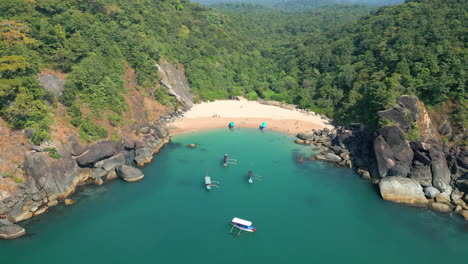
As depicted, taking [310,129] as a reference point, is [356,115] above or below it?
above

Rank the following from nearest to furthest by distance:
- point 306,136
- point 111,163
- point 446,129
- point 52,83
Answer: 1. point 111,163
2. point 52,83
3. point 446,129
4. point 306,136

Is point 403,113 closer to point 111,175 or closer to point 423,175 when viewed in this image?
point 423,175

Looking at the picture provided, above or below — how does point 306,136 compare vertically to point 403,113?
below

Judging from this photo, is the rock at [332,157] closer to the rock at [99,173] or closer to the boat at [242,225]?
the boat at [242,225]

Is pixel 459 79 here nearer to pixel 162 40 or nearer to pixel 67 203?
pixel 67 203

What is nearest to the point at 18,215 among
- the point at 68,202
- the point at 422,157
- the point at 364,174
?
the point at 68,202

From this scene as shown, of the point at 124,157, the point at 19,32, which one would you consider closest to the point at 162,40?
the point at 19,32

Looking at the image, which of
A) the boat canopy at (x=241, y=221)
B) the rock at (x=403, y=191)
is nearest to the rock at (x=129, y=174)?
the boat canopy at (x=241, y=221)
